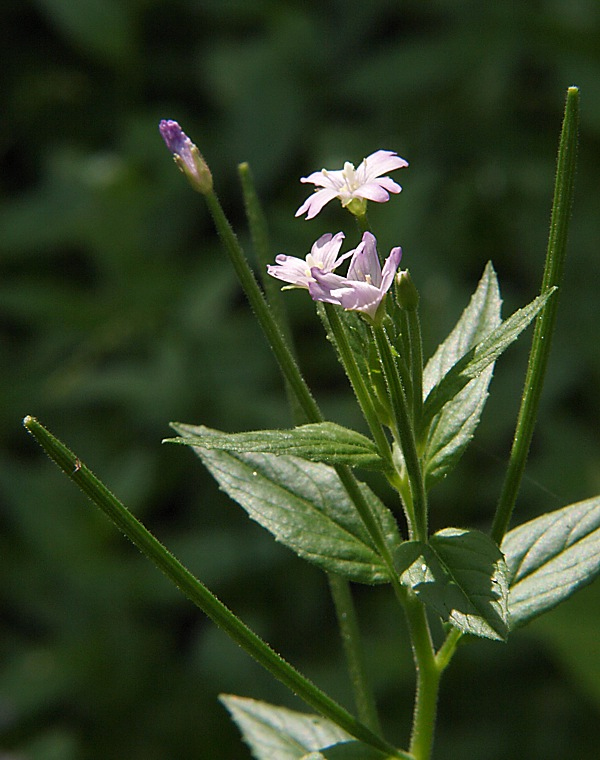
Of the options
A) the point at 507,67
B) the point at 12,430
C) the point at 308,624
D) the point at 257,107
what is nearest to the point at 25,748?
the point at 308,624

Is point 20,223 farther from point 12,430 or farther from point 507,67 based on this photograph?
point 507,67

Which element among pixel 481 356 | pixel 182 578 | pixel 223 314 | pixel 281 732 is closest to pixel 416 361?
pixel 481 356

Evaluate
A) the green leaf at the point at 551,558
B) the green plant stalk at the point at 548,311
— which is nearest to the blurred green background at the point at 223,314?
the green leaf at the point at 551,558

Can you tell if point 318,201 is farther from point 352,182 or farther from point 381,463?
point 381,463

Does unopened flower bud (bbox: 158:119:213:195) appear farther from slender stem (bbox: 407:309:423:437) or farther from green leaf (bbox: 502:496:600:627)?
green leaf (bbox: 502:496:600:627)

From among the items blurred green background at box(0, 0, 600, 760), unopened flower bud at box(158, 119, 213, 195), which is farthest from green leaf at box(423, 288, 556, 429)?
blurred green background at box(0, 0, 600, 760)

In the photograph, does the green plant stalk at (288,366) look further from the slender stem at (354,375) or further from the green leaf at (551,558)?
the green leaf at (551,558)
